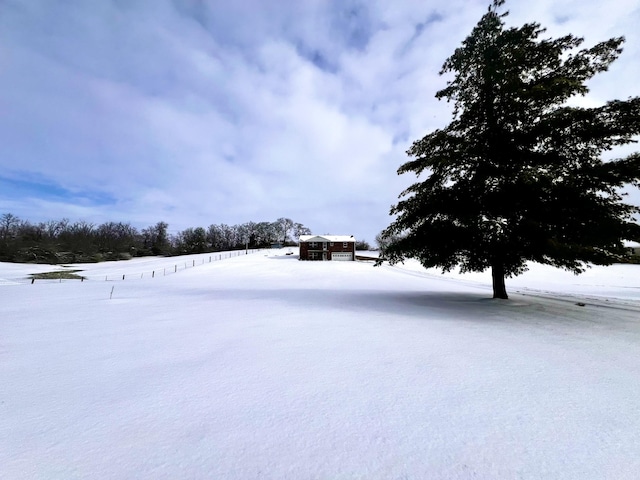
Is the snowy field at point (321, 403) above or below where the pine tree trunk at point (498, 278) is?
below

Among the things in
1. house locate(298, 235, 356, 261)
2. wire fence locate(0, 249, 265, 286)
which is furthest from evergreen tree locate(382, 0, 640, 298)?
house locate(298, 235, 356, 261)

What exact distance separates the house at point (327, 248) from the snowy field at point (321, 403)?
5762cm

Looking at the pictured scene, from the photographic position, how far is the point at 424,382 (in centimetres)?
382

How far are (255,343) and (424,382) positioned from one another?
3203mm

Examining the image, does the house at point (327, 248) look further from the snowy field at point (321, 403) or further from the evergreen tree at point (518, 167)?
the snowy field at point (321, 403)

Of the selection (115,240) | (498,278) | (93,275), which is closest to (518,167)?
(498,278)

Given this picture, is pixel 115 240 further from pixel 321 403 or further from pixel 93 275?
pixel 321 403

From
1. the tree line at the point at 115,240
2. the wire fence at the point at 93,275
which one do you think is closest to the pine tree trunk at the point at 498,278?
the wire fence at the point at 93,275

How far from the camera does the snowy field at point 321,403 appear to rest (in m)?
2.33

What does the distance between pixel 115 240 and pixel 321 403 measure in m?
96.4

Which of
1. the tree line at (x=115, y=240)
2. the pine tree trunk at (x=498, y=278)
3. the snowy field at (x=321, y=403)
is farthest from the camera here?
the tree line at (x=115, y=240)

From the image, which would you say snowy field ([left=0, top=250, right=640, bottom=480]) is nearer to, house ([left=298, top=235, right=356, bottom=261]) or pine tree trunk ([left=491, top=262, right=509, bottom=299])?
pine tree trunk ([left=491, top=262, right=509, bottom=299])

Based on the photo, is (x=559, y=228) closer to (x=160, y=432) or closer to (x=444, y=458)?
(x=444, y=458)

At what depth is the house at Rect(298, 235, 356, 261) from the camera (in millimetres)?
64500
